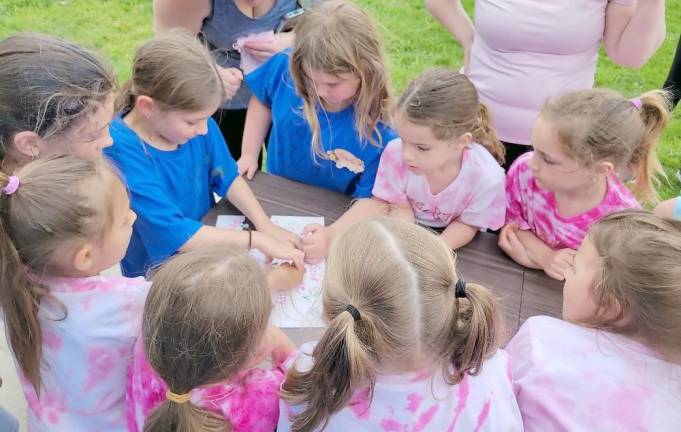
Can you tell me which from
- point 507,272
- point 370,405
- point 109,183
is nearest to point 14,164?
point 109,183

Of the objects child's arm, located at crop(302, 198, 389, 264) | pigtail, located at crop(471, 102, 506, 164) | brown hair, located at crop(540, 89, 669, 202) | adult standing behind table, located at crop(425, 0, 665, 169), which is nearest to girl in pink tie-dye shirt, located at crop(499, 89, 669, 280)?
brown hair, located at crop(540, 89, 669, 202)

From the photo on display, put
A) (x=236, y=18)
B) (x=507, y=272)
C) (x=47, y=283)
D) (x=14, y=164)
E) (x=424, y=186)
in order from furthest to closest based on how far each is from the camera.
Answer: (x=236, y=18) < (x=424, y=186) < (x=507, y=272) < (x=14, y=164) < (x=47, y=283)

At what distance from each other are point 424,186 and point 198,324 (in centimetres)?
102

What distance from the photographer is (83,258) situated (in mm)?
1328

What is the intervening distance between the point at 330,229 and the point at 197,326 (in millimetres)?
831

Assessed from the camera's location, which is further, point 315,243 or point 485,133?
point 485,133

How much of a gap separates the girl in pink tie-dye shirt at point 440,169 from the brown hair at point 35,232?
0.73 meters

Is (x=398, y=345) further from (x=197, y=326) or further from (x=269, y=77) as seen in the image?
(x=269, y=77)

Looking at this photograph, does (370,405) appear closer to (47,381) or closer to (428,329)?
(428,329)

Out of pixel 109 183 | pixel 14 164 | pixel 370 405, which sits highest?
pixel 109 183

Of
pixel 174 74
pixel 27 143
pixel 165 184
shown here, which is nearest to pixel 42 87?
pixel 27 143

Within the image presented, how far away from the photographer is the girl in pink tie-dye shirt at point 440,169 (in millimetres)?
1821

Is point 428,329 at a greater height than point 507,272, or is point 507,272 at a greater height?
point 428,329

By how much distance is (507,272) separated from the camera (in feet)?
6.02
